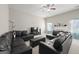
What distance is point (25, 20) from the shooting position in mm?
1998

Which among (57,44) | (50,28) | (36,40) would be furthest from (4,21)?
(57,44)

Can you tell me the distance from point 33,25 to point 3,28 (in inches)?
31.4

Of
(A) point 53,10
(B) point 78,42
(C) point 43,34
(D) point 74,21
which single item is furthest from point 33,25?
(B) point 78,42

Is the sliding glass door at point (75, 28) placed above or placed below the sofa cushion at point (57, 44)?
above

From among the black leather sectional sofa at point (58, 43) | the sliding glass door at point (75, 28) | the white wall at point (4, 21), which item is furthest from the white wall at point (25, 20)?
the sliding glass door at point (75, 28)

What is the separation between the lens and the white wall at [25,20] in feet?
6.19

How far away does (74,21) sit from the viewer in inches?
70.2

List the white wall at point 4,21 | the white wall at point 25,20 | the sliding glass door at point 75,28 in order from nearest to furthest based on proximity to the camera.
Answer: the sliding glass door at point 75,28
the white wall at point 25,20
the white wall at point 4,21

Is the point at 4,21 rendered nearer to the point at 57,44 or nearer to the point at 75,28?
the point at 57,44

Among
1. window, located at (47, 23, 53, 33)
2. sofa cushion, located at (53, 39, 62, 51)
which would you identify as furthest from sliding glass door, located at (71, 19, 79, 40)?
window, located at (47, 23, 53, 33)

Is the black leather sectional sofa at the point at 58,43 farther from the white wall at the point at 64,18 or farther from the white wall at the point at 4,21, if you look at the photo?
the white wall at the point at 4,21

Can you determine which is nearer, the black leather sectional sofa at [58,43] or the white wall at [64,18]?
the white wall at [64,18]

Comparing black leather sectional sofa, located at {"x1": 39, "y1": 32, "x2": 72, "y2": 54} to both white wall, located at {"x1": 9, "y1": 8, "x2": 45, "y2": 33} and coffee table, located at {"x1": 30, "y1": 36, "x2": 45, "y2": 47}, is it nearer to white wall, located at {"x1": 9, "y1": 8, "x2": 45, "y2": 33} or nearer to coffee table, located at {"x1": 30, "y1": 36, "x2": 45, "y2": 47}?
coffee table, located at {"x1": 30, "y1": 36, "x2": 45, "y2": 47}

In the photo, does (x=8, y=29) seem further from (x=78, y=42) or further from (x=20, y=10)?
(x=78, y=42)
